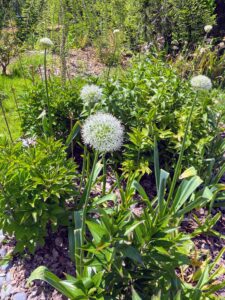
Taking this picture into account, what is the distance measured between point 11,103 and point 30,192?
99.4 inches

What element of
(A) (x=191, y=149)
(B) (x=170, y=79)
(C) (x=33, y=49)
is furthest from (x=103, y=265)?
(C) (x=33, y=49)

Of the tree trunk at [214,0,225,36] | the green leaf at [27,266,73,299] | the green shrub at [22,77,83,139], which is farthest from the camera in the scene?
the tree trunk at [214,0,225,36]

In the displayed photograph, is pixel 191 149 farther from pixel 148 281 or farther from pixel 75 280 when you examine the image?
pixel 75 280

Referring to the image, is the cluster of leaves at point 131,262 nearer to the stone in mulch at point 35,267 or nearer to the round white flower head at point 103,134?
the round white flower head at point 103,134

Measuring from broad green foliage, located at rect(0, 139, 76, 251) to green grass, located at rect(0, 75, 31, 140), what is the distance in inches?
43.1

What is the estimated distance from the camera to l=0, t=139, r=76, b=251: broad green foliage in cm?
197

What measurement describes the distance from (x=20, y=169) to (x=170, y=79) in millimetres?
1726

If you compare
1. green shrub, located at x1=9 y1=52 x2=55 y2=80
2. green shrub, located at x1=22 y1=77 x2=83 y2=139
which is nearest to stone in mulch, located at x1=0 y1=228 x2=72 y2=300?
green shrub, located at x1=22 y1=77 x2=83 y2=139

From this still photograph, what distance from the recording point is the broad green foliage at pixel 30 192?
1967mm

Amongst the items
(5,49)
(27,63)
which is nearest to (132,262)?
(5,49)

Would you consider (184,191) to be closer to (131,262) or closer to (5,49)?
(131,262)

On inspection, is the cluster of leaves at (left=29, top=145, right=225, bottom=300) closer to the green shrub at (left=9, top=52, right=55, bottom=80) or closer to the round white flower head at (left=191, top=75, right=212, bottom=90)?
the round white flower head at (left=191, top=75, right=212, bottom=90)

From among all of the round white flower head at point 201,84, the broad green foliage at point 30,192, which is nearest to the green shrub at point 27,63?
the broad green foliage at point 30,192

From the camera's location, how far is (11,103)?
4270mm
